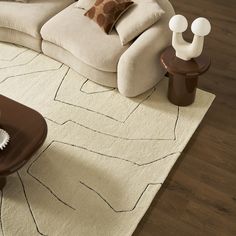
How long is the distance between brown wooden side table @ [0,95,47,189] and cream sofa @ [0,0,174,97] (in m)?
0.88

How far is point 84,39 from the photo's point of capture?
3.40m

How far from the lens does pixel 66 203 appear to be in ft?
8.84

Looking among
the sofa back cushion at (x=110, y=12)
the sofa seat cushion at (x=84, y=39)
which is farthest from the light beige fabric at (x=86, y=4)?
the sofa back cushion at (x=110, y=12)

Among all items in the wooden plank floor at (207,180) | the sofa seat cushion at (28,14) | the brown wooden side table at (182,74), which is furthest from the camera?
the sofa seat cushion at (28,14)

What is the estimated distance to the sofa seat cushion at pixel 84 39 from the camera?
3279mm

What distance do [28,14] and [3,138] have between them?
5.37ft

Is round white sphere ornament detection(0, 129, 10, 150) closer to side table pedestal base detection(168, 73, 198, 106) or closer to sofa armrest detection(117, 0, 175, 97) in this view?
sofa armrest detection(117, 0, 175, 97)

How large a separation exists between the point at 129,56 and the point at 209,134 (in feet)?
3.04

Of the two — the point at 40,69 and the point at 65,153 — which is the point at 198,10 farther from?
the point at 65,153

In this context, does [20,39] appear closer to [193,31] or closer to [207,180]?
[193,31]

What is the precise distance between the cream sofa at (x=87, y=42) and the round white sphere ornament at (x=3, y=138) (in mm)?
1105

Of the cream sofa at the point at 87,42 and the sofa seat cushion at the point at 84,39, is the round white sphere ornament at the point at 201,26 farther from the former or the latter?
the sofa seat cushion at the point at 84,39

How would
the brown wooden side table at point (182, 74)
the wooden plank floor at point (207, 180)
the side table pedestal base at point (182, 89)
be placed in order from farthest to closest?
1. the side table pedestal base at point (182, 89)
2. the brown wooden side table at point (182, 74)
3. the wooden plank floor at point (207, 180)

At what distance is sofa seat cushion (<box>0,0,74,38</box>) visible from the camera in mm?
3645
